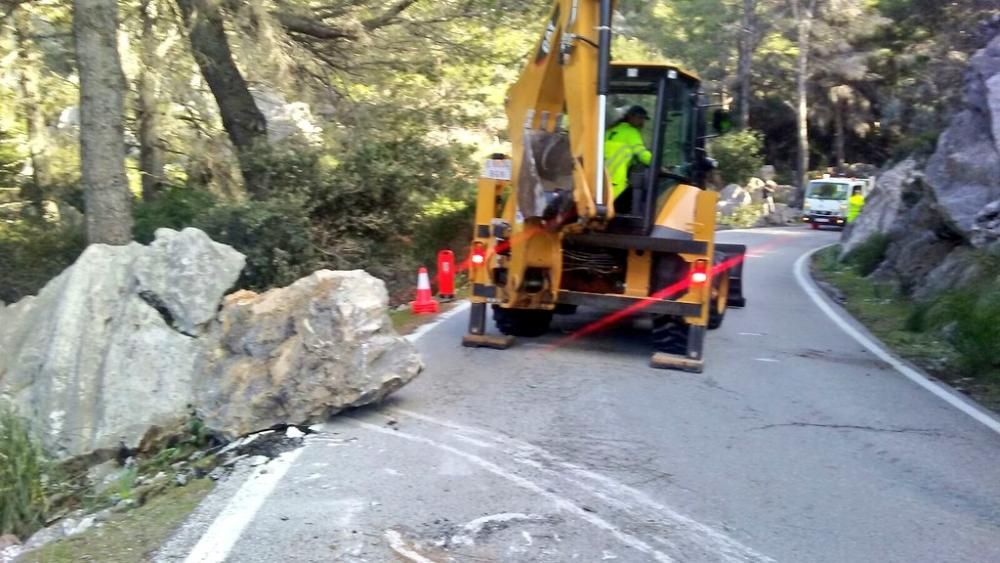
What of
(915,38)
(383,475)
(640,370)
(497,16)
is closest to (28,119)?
(497,16)

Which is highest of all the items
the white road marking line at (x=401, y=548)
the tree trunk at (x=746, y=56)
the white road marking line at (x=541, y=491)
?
the tree trunk at (x=746, y=56)

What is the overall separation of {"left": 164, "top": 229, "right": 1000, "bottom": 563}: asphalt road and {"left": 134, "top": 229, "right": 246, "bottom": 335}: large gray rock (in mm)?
1555

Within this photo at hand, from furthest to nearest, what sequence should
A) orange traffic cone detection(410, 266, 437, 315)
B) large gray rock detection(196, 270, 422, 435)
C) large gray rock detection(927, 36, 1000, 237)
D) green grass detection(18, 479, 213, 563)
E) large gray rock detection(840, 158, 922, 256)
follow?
large gray rock detection(840, 158, 922, 256)
large gray rock detection(927, 36, 1000, 237)
orange traffic cone detection(410, 266, 437, 315)
large gray rock detection(196, 270, 422, 435)
green grass detection(18, 479, 213, 563)

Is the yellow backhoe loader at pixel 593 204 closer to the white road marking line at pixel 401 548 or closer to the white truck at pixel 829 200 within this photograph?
the white road marking line at pixel 401 548

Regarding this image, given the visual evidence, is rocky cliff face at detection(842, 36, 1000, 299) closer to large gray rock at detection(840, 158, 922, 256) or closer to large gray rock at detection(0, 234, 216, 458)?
large gray rock at detection(840, 158, 922, 256)

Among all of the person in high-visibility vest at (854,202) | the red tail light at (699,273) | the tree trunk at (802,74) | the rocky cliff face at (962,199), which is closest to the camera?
the red tail light at (699,273)

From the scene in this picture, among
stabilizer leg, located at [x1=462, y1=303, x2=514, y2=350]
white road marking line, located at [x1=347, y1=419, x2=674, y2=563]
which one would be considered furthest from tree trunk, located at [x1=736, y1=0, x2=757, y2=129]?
white road marking line, located at [x1=347, y1=419, x2=674, y2=563]

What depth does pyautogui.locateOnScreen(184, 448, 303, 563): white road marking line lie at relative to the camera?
5.04 meters

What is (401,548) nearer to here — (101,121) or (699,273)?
(699,273)

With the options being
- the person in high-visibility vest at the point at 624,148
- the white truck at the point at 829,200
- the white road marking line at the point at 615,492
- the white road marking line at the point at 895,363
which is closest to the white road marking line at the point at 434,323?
the person in high-visibility vest at the point at 624,148

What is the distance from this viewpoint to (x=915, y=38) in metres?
37.0

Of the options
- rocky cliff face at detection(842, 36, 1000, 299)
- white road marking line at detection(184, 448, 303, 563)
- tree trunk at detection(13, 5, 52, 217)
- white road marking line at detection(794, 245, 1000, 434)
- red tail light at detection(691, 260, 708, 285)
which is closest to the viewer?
white road marking line at detection(184, 448, 303, 563)

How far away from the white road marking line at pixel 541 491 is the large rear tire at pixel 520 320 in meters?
3.93

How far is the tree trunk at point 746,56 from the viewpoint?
46.9 meters
